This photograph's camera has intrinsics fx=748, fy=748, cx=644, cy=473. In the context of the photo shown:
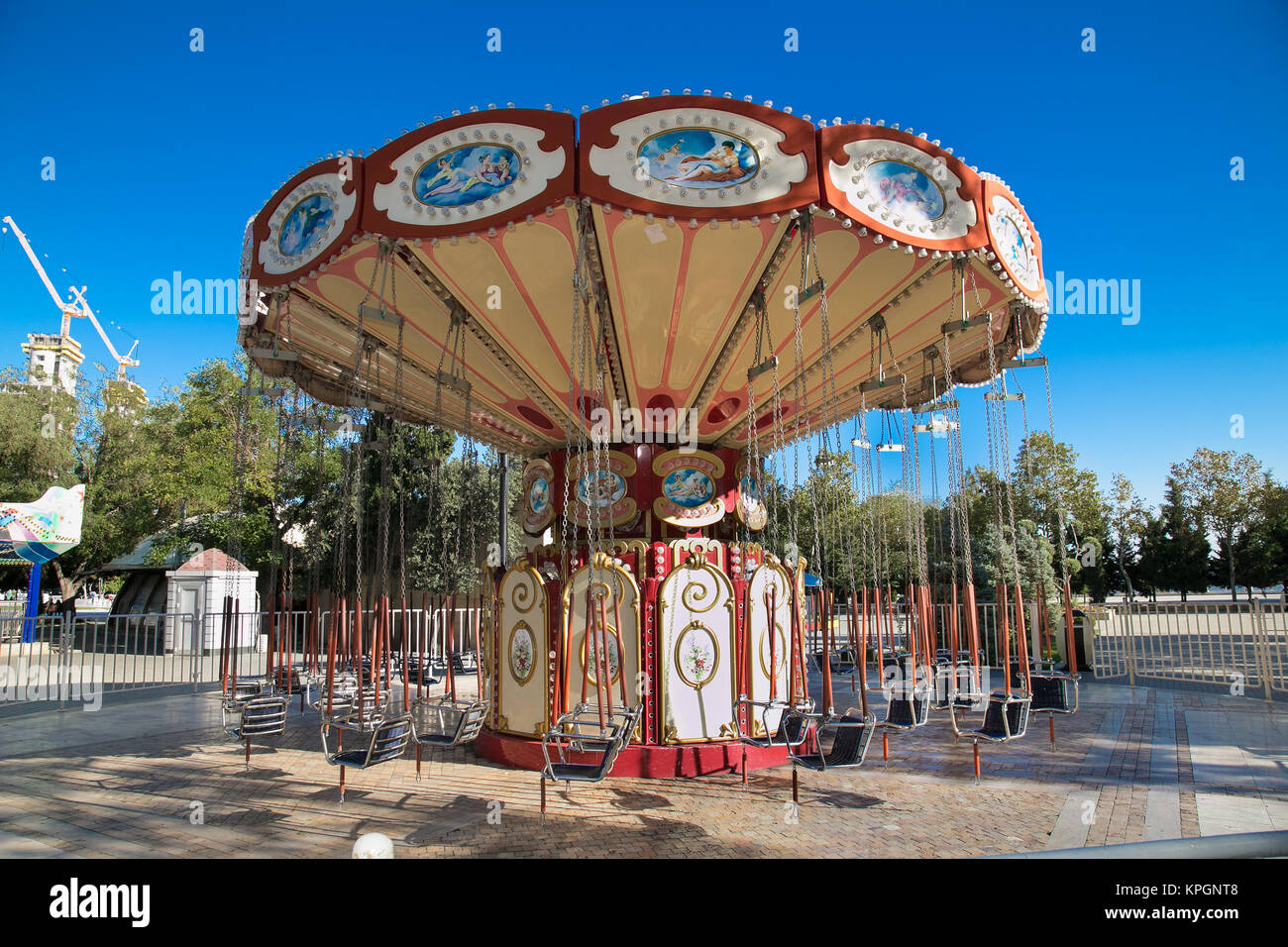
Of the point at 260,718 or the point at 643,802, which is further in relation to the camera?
the point at 260,718

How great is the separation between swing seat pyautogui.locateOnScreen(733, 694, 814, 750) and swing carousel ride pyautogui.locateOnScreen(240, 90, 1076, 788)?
1.9 inches

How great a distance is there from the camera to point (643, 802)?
733 centimetres

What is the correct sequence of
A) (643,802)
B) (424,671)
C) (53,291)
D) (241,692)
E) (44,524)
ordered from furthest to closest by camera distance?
(53,291) → (44,524) → (424,671) → (241,692) → (643,802)

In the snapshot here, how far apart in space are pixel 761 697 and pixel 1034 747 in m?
4.00

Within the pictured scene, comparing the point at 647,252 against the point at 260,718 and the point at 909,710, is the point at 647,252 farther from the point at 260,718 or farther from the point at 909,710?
the point at 260,718

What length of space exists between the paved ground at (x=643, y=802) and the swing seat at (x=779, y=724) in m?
0.46

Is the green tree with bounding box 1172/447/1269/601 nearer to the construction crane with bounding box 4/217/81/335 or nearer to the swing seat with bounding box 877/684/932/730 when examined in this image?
the swing seat with bounding box 877/684/932/730

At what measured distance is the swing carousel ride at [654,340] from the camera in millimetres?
6090

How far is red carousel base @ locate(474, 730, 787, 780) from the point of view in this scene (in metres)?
8.52

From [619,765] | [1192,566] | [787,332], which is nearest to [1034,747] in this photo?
[619,765]

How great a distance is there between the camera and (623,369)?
30.9ft

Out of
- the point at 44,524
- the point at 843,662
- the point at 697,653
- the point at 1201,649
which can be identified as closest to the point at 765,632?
the point at 697,653

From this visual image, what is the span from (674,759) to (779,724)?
1.35m

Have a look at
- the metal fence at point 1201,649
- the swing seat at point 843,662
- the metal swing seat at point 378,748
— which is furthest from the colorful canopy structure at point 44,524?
the metal fence at point 1201,649
